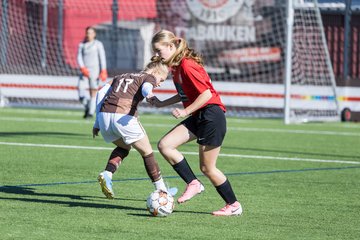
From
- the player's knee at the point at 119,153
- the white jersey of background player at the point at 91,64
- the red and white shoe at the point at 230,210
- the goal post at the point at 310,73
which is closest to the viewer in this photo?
the red and white shoe at the point at 230,210

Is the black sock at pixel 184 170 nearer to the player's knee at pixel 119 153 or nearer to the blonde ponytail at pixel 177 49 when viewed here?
the player's knee at pixel 119 153

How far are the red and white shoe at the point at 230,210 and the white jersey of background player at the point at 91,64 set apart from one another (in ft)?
43.3

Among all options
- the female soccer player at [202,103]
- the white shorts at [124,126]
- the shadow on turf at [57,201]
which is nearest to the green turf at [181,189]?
the shadow on turf at [57,201]

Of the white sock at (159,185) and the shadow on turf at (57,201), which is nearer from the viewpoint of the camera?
the shadow on turf at (57,201)

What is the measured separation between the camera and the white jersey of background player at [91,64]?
71.3 feet

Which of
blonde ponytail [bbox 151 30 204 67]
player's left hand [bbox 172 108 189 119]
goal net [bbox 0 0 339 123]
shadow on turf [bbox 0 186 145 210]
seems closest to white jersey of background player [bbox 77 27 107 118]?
goal net [bbox 0 0 339 123]

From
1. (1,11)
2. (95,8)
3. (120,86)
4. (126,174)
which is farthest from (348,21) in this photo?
(120,86)

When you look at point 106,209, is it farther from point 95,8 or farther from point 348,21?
point 95,8

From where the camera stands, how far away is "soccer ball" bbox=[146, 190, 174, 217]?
8.51 meters

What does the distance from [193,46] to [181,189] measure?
655 inches

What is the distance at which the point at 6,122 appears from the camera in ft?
66.1

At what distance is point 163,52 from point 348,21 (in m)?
16.6

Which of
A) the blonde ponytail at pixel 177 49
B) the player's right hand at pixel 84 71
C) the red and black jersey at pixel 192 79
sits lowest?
the player's right hand at pixel 84 71

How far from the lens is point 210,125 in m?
8.77
